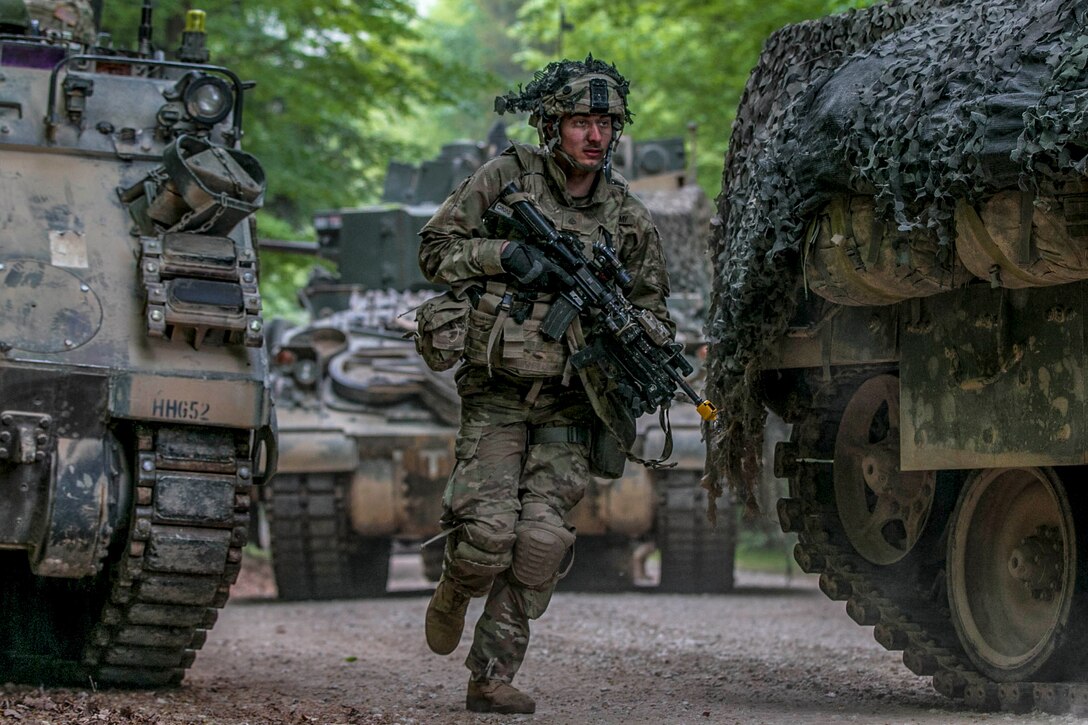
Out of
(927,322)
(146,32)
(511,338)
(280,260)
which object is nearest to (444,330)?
(511,338)

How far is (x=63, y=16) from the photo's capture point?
9477mm

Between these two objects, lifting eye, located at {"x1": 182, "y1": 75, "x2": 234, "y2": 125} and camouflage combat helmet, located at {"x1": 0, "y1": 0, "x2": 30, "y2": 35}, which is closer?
lifting eye, located at {"x1": 182, "y1": 75, "x2": 234, "y2": 125}

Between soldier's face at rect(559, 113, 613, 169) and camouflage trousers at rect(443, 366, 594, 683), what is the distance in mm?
809

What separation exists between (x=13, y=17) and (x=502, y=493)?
11.1ft

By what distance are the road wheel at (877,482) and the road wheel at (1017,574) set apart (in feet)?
0.71

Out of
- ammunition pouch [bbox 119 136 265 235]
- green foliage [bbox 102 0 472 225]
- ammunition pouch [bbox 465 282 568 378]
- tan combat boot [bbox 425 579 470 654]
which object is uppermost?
green foliage [bbox 102 0 472 225]

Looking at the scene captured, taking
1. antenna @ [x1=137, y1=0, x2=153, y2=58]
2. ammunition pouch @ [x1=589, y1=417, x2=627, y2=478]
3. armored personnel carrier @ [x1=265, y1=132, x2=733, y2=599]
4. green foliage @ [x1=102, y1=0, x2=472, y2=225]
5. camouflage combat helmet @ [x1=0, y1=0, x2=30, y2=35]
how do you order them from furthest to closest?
green foliage @ [x1=102, y1=0, x2=472, y2=225], armored personnel carrier @ [x1=265, y1=132, x2=733, y2=599], antenna @ [x1=137, y1=0, x2=153, y2=58], camouflage combat helmet @ [x1=0, y1=0, x2=30, y2=35], ammunition pouch @ [x1=589, y1=417, x2=627, y2=478]

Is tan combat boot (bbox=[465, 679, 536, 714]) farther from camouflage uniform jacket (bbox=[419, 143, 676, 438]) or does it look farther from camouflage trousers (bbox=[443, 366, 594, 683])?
camouflage uniform jacket (bbox=[419, 143, 676, 438])

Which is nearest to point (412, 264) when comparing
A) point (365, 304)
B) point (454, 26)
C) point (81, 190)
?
point (365, 304)

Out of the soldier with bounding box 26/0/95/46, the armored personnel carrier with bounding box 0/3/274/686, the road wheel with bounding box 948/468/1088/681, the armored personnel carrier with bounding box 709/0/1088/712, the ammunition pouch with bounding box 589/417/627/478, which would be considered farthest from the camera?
the soldier with bounding box 26/0/95/46

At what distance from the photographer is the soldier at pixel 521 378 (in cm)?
627

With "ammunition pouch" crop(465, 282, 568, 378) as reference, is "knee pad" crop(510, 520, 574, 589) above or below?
below

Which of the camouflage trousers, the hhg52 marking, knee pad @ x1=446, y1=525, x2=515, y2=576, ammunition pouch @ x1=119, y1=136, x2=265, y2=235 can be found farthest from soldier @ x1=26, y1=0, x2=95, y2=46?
knee pad @ x1=446, y1=525, x2=515, y2=576

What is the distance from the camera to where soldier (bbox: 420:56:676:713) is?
247 inches
